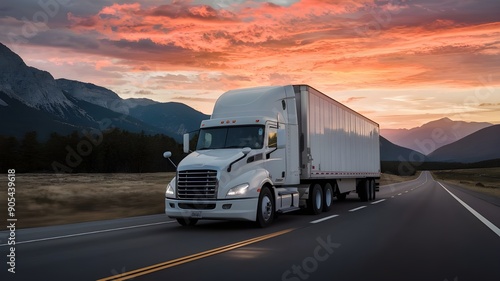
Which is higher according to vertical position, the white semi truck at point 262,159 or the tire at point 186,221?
the white semi truck at point 262,159

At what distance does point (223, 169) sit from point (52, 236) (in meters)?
4.51

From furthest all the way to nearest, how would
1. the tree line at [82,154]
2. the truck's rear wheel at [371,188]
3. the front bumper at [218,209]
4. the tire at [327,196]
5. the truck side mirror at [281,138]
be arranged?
the tree line at [82,154] < the truck's rear wheel at [371,188] < the tire at [327,196] < the truck side mirror at [281,138] < the front bumper at [218,209]

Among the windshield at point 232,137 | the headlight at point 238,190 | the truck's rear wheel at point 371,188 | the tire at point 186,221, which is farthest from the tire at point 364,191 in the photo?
the headlight at point 238,190

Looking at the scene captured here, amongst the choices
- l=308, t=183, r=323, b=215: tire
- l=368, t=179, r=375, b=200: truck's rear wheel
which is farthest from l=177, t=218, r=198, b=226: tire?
l=368, t=179, r=375, b=200: truck's rear wheel

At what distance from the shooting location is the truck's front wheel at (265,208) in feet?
46.2

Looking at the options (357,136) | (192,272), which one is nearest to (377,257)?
(192,272)

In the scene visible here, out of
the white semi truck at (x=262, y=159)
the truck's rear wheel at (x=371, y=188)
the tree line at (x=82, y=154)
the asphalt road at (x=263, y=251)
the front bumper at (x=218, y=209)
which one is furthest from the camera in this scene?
the tree line at (x=82, y=154)

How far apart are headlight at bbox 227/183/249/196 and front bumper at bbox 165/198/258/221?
0.18m

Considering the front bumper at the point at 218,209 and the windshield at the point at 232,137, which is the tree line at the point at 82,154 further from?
the front bumper at the point at 218,209

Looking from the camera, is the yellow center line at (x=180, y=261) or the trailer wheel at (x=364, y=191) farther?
the trailer wheel at (x=364, y=191)

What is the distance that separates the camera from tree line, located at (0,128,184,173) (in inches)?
5044

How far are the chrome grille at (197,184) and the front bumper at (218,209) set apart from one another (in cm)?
16

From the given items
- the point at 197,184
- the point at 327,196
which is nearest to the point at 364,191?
the point at 327,196

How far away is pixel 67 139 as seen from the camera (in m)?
143
